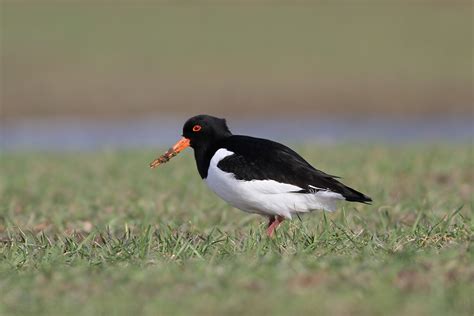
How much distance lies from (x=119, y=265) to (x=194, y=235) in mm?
1455

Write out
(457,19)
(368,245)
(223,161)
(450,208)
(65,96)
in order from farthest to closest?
(457,19) < (65,96) < (450,208) < (223,161) < (368,245)

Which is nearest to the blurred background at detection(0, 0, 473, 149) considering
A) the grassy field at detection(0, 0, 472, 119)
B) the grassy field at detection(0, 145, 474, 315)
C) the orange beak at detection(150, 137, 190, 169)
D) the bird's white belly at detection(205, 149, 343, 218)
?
the grassy field at detection(0, 0, 472, 119)

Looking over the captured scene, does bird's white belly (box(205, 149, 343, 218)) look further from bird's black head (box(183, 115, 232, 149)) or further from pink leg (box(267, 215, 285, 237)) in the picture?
bird's black head (box(183, 115, 232, 149))

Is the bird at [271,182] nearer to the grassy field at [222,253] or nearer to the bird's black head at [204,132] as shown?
the grassy field at [222,253]

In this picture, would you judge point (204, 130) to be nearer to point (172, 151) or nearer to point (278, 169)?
point (172, 151)

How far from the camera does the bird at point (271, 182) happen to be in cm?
728

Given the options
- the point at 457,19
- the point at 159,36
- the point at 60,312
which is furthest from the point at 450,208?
the point at 457,19

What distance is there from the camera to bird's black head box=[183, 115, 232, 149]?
8.06 metres

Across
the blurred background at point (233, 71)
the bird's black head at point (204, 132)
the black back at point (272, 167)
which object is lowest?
the blurred background at point (233, 71)

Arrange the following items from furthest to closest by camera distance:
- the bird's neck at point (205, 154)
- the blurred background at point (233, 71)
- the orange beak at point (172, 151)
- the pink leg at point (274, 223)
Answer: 1. the blurred background at point (233, 71)
2. the orange beak at point (172, 151)
3. the bird's neck at point (205, 154)
4. the pink leg at point (274, 223)

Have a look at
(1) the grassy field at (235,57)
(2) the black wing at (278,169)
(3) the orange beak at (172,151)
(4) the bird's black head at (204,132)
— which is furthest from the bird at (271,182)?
(1) the grassy field at (235,57)

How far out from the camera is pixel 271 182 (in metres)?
7.27

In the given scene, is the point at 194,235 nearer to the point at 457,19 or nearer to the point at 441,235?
the point at 441,235

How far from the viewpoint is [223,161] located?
7.48 m
